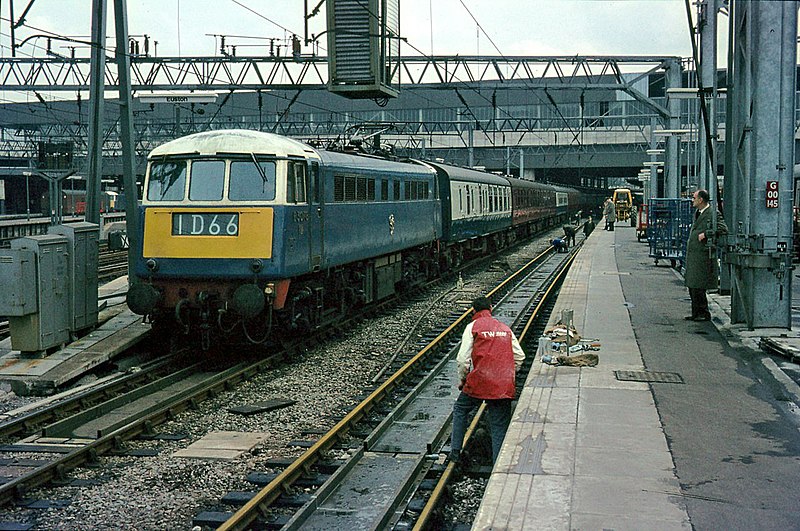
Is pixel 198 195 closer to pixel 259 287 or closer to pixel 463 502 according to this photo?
pixel 259 287

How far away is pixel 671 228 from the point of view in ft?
91.0

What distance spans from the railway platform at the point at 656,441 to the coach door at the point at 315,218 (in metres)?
4.21

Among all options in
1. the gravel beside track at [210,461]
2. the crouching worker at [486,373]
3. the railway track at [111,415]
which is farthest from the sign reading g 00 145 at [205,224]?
the crouching worker at [486,373]

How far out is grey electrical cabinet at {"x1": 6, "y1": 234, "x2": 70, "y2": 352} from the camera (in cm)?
1277

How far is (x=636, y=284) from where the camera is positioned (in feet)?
74.8

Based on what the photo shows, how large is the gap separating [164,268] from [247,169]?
5.99 feet

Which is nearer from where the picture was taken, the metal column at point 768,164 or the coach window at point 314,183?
the metal column at point 768,164

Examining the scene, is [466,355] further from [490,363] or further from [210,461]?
[210,461]

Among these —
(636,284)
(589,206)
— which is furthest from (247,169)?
(589,206)

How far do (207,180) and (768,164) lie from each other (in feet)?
26.8

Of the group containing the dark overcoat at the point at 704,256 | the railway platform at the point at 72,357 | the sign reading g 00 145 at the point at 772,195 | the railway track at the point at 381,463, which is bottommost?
the railway track at the point at 381,463

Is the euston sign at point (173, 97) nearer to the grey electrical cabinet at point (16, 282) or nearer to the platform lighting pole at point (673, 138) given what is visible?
the grey electrical cabinet at point (16, 282)

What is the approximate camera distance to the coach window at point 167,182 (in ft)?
44.8

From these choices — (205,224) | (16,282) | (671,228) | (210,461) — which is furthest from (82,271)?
(671,228)
